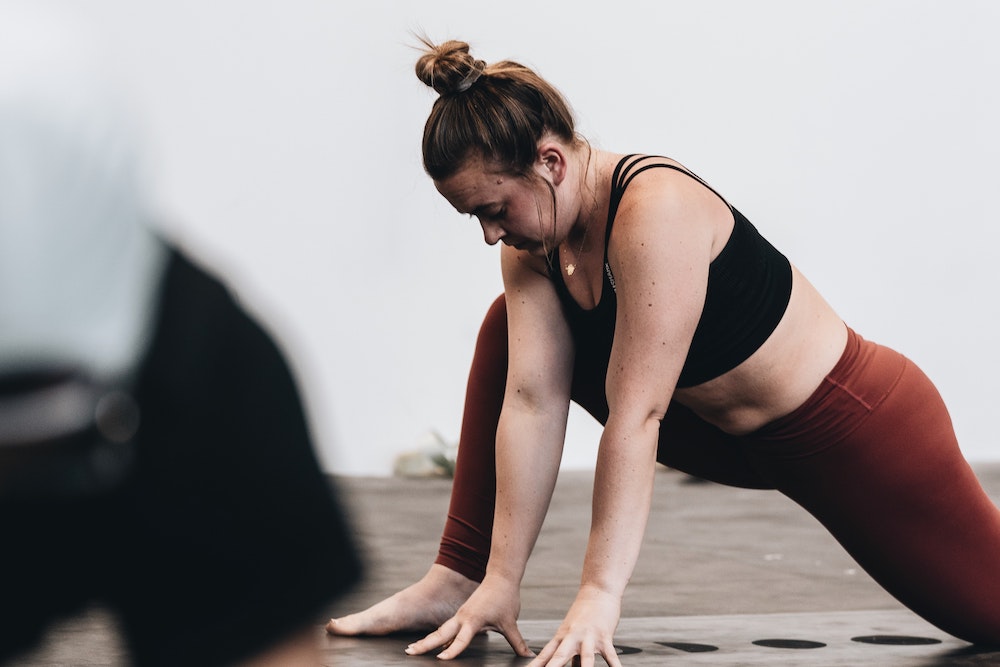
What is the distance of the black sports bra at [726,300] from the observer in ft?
4.87

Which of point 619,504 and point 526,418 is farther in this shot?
point 526,418

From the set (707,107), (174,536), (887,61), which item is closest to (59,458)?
(174,536)

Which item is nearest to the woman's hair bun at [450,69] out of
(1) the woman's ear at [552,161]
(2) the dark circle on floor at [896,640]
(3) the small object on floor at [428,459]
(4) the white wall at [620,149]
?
(1) the woman's ear at [552,161]

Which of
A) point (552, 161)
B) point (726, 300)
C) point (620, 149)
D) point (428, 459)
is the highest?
point (620, 149)

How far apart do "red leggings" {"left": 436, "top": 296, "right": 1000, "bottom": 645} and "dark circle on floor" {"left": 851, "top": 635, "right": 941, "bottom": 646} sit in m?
0.06

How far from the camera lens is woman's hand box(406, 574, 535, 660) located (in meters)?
1.48

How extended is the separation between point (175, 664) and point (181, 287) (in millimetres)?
111

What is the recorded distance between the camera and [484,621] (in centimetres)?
149

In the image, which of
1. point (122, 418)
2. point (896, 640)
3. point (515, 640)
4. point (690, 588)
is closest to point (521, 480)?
point (515, 640)

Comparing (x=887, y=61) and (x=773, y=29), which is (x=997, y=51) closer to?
(x=887, y=61)

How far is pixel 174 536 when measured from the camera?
1.17 ft

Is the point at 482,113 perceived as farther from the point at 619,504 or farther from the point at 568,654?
the point at 568,654

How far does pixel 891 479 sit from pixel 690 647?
33cm

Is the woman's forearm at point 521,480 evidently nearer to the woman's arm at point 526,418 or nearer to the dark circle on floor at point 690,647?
the woman's arm at point 526,418
